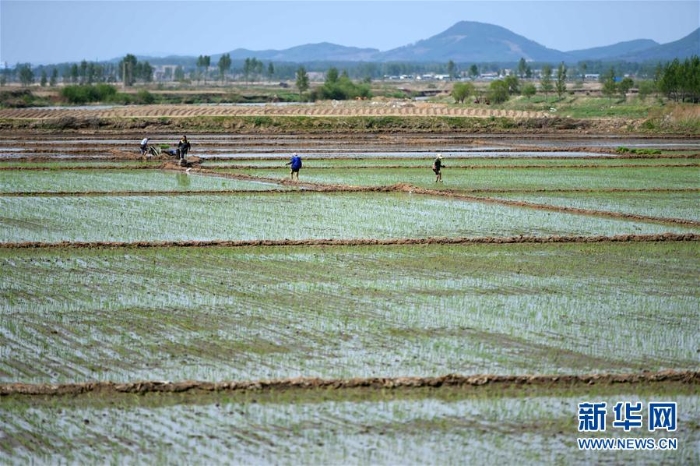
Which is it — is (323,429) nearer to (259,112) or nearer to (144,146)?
(144,146)

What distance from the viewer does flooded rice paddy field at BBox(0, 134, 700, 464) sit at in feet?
29.2

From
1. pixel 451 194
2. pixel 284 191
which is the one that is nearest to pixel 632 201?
pixel 451 194

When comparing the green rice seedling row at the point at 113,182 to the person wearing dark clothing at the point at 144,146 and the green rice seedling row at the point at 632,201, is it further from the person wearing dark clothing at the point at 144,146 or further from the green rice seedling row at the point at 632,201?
the green rice seedling row at the point at 632,201

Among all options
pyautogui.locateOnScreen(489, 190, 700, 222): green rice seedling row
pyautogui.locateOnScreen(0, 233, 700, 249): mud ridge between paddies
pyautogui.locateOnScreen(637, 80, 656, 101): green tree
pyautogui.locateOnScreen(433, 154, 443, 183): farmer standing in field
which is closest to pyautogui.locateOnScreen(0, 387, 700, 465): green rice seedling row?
pyautogui.locateOnScreen(0, 233, 700, 249): mud ridge between paddies

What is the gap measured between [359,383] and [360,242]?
7.88 m

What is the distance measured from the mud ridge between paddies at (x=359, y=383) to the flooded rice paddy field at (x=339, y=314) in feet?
0.16

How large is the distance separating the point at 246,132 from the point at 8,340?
39.5m

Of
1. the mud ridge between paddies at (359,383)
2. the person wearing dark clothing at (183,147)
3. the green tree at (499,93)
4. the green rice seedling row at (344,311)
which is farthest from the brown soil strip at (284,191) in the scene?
the green tree at (499,93)

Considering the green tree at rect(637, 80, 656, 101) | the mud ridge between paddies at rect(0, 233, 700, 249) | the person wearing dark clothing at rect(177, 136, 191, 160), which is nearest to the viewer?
the mud ridge between paddies at rect(0, 233, 700, 249)

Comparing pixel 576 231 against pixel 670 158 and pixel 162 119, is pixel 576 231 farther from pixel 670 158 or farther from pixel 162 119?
pixel 162 119

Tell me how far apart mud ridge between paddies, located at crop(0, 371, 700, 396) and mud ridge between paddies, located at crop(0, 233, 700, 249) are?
757 cm

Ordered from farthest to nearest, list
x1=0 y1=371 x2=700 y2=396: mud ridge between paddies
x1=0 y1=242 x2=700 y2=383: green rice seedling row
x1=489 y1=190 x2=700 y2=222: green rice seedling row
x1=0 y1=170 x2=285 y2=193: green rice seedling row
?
x1=0 y1=170 x2=285 y2=193: green rice seedling row
x1=489 y1=190 x2=700 y2=222: green rice seedling row
x1=0 y1=242 x2=700 y2=383: green rice seedling row
x1=0 y1=371 x2=700 y2=396: mud ridge between paddies

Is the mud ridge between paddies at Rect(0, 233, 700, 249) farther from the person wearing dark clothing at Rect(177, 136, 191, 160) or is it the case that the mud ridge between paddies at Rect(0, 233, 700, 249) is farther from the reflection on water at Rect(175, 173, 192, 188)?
the person wearing dark clothing at Rect(177, 136, 191, 160)

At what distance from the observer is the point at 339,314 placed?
12.8m
